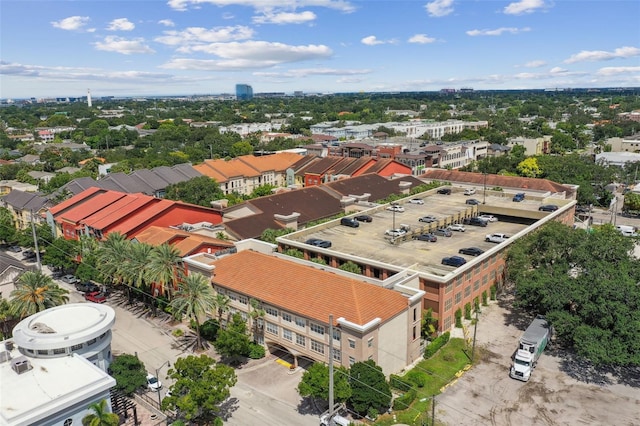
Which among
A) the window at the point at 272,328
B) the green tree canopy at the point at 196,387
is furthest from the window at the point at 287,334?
the green tree canopy at the point at 196,387

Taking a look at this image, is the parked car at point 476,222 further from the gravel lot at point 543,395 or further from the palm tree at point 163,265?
the palm tree at point 163,265

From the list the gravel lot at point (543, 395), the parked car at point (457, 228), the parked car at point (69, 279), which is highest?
the parked car at point (457, 228)

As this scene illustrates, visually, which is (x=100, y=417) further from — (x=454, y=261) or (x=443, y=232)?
(x=443, y=232)

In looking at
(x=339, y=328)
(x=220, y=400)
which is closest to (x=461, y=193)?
(x=339, y=328)

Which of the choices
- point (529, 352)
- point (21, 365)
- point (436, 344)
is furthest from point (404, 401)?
point (21, 365)

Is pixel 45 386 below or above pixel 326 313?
below
